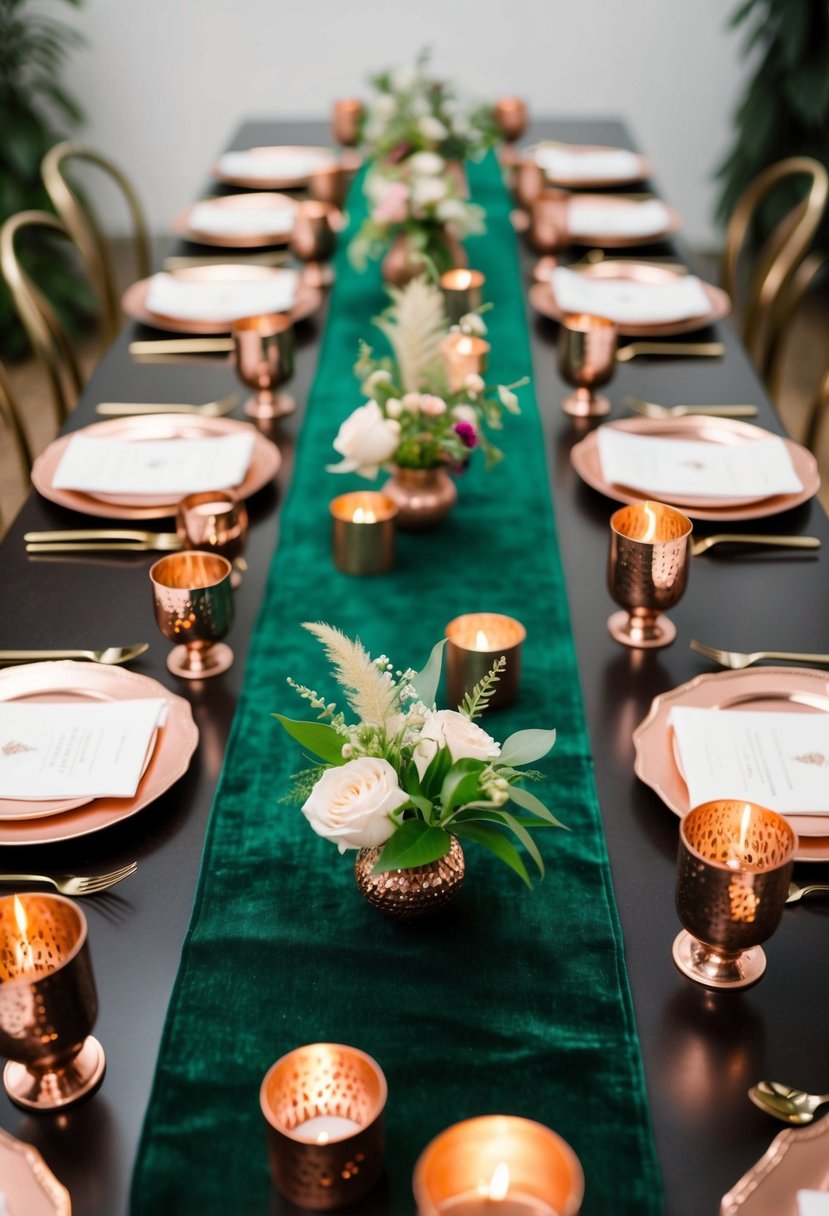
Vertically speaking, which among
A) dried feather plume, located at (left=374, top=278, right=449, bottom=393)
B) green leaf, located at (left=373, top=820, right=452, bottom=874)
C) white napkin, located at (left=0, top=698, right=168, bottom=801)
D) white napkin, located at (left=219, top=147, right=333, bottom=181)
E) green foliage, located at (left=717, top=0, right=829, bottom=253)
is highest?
dried feather plume, located at (left=374, top=278, right=449, bottom=393)

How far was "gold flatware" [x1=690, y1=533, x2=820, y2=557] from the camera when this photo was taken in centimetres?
147

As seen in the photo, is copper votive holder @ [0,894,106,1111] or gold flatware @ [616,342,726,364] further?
gold flatware @ [616,342,726,364]

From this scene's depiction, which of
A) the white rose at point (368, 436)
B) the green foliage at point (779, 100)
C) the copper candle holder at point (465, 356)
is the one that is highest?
the white rose at point (368, 436)

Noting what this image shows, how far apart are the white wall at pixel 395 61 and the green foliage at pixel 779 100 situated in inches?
9.3

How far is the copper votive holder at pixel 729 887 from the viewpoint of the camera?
85cm

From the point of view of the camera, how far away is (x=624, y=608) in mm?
1310

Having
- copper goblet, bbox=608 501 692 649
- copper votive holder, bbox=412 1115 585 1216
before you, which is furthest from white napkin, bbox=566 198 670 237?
copper votive holder, bbox=412 1115 585 1216

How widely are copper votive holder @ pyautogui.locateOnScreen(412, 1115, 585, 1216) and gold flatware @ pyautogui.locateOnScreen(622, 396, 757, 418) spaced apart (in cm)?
125

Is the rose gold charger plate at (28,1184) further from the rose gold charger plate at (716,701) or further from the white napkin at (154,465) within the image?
the white napkin at (154,465)

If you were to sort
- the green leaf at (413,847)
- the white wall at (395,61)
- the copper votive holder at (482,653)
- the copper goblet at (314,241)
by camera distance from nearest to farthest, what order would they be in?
1. the green leaf at (413,847)
2. the copper votive holder at (482,653)
3. the copper goblet at (314,241)
4. the white wall at (395,61)

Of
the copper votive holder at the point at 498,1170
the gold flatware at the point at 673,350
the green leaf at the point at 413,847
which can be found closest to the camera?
the copper votive holder at the point at 498,1170

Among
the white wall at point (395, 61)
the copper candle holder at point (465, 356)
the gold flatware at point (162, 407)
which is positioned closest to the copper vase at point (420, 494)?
the copper candle holder at point (465, 356)

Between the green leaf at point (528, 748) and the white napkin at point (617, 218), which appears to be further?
the white napkin at point (617, 218)

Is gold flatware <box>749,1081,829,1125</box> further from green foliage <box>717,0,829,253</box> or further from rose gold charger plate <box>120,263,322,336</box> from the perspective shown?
green foliage <box>717,0,829,253</box>
